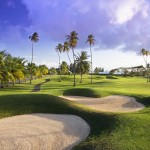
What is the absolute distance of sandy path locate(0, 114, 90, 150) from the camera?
62.7 ft

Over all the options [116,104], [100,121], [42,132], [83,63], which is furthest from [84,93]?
[83,63]

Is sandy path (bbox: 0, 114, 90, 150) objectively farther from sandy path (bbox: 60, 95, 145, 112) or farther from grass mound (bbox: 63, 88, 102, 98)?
grass mound (bbox: 63, 88, 102, 98)

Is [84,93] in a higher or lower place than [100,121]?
higher

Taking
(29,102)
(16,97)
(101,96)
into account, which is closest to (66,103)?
(29,102)

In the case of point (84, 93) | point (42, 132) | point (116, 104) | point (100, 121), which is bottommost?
point (42, 132)

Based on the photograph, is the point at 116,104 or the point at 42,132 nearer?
the point at 42,132

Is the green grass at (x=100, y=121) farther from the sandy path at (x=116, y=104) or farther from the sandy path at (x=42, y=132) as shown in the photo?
the sandy path at (x=116, y=104)

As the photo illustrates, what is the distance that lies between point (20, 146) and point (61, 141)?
2900 mm

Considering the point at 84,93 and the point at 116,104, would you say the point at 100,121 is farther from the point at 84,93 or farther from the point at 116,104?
the point at 84,93

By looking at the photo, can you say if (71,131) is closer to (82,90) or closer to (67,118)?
(67,118)

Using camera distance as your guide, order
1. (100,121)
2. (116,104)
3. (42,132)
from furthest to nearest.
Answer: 1. (116,104)
2. (100,121)
3. (42,132)

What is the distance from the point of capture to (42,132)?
21562 millimetres

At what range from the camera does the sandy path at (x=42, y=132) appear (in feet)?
62.7

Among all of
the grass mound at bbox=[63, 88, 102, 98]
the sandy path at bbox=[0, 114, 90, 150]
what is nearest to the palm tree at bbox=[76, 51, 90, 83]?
the grass mound at bbox=[63, 88, 102, 98]
